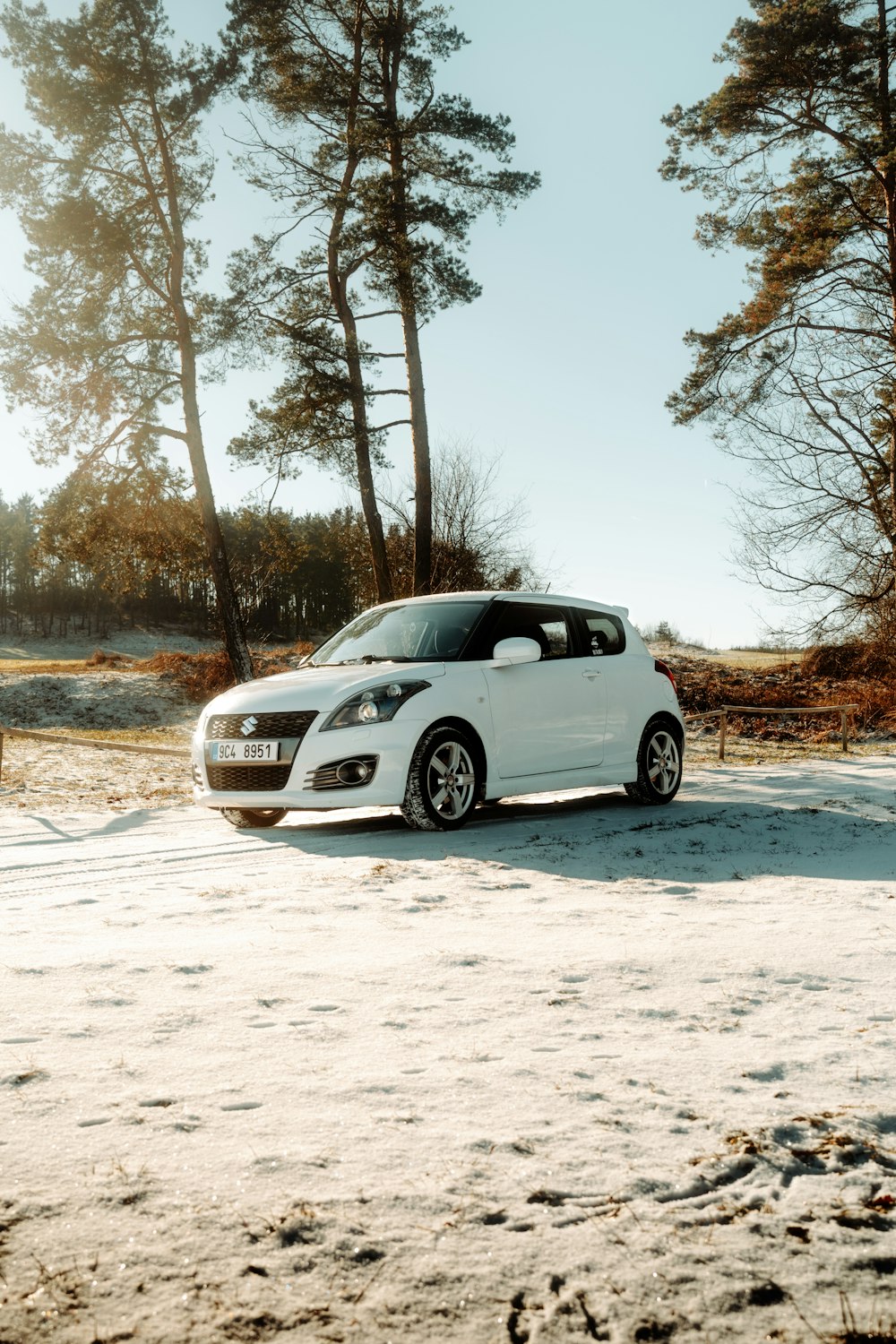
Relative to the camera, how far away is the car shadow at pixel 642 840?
721cm

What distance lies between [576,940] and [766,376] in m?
19.7

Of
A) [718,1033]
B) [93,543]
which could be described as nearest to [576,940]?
[718,1033]

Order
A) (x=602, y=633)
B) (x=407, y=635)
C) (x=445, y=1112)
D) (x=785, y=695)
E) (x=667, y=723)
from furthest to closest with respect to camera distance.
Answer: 1. (x=785, y=695)
2. (x=667, y=723)
3. (x=602, y=633)
4. (x=407, y=635)
5. (x=445, y=1112)

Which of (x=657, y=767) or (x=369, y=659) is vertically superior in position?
(x=369, y=659)

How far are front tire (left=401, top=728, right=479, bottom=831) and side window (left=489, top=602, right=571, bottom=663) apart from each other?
1072 mm

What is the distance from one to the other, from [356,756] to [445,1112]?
5.18m

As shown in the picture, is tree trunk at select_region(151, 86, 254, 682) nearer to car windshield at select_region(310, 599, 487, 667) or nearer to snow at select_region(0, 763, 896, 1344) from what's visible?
car windshield at select_region(310, 599, 487, 667)

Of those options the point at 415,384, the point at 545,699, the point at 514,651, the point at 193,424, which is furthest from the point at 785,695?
the point at 514,651

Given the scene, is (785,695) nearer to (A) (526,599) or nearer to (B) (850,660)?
(B) (850,660)

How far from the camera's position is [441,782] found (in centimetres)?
858

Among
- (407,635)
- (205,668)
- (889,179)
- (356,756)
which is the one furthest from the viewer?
(205,668)

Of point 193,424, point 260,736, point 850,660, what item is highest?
point 193,424

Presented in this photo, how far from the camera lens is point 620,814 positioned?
32.1ft

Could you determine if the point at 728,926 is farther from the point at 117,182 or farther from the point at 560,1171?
the point at 117,182
